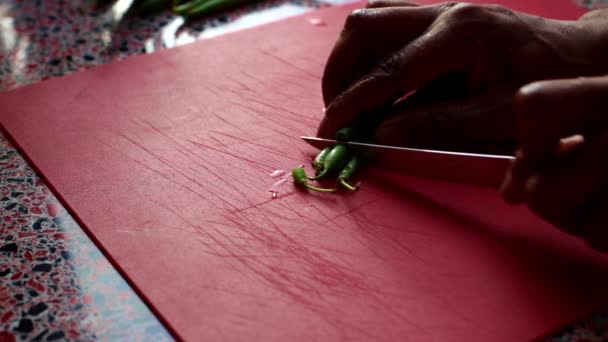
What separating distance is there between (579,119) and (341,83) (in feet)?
2.29

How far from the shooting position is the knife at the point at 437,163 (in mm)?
1573

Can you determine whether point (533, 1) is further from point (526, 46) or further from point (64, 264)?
point (64, 264)

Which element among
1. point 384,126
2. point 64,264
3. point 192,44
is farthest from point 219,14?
point 64,264

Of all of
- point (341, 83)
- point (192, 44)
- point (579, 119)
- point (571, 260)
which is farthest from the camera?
point (192, 44)

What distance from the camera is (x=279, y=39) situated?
2.45m

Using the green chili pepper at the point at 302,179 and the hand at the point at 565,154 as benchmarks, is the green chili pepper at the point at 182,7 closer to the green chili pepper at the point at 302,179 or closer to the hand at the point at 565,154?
the green chili pepper at the point at 302,179

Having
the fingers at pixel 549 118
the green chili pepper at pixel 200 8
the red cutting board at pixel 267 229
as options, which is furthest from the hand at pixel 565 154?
the green chili pepper at pixel 200 8

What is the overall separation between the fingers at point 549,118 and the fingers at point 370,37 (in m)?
0.56

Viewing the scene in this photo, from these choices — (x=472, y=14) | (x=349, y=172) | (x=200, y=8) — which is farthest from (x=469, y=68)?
(x=200, y=8)

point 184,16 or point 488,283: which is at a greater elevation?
point 184,16

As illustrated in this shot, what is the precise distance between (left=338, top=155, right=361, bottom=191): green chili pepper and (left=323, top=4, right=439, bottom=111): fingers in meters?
0.21

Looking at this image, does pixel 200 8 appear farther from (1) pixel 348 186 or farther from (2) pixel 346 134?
(1) pixel 348 186

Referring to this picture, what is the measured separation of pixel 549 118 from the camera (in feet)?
4.11

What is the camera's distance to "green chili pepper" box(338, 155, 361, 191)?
168 centimetres
